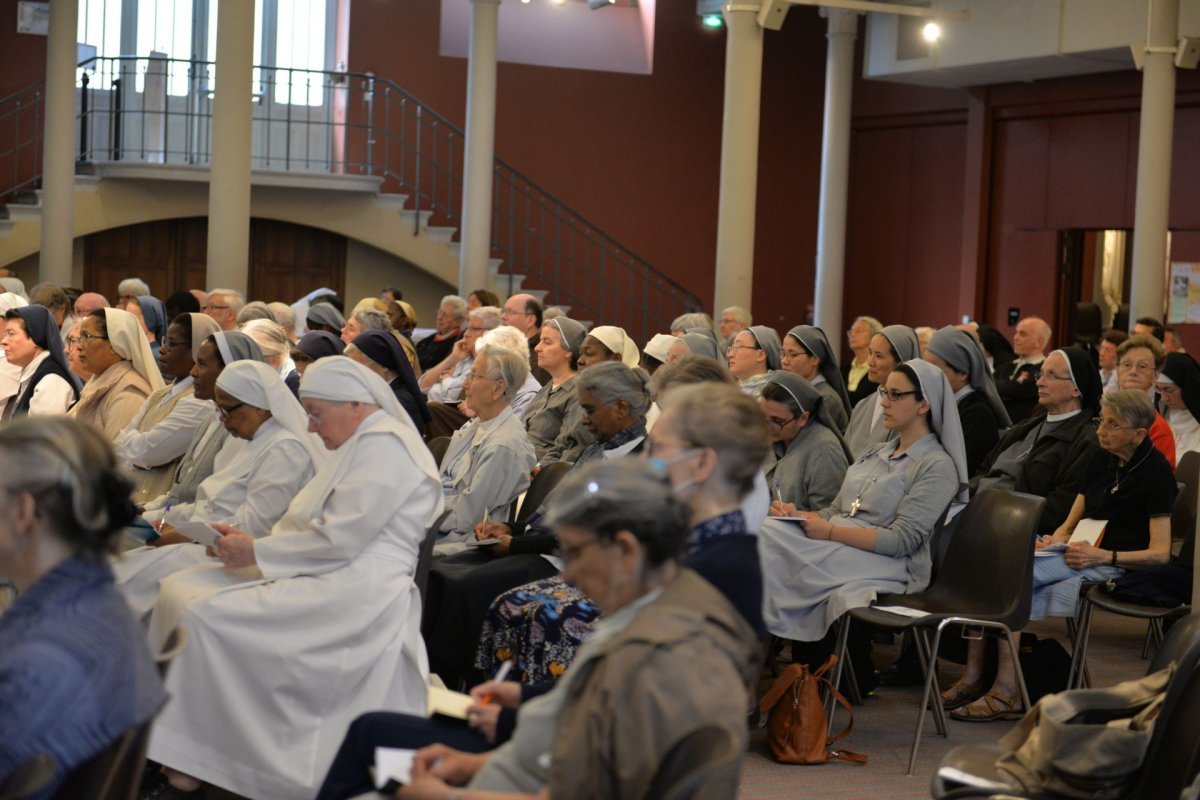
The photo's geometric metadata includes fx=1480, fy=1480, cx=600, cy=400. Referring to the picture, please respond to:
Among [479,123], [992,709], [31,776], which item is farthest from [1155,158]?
[31,776]

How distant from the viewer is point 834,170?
14.6 m

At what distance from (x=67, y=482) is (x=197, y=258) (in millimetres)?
13350

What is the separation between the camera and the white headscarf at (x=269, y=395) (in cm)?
468

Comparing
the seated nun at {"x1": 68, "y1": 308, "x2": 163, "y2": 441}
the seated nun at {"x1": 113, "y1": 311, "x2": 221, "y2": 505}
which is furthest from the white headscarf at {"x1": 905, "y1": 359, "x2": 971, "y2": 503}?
the seated nun at {"x1": 68, "y1": 308, "x2": 163, "y2": 441}

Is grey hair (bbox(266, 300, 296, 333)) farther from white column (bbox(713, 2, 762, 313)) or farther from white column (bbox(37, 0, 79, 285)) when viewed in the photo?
white column (bbox(37, 0, 79, 285))

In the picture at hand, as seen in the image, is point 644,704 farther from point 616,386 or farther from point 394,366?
point 394,366

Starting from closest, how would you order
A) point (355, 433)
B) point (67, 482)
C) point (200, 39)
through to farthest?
point (67, 482)
point (355, 433)
point (200, 39)

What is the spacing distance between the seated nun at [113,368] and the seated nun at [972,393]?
11.3 feet

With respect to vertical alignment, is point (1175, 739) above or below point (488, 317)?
below

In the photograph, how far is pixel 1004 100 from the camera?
1452 cm

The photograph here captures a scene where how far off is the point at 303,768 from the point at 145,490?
2.17m

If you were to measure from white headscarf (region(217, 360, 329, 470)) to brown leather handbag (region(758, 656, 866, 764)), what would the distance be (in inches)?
64.8

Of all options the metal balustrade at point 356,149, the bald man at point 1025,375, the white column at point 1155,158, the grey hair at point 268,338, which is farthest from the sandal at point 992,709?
the metal balustrade at point 356,149

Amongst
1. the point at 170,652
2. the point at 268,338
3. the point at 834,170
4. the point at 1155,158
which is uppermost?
the point at 834,170
